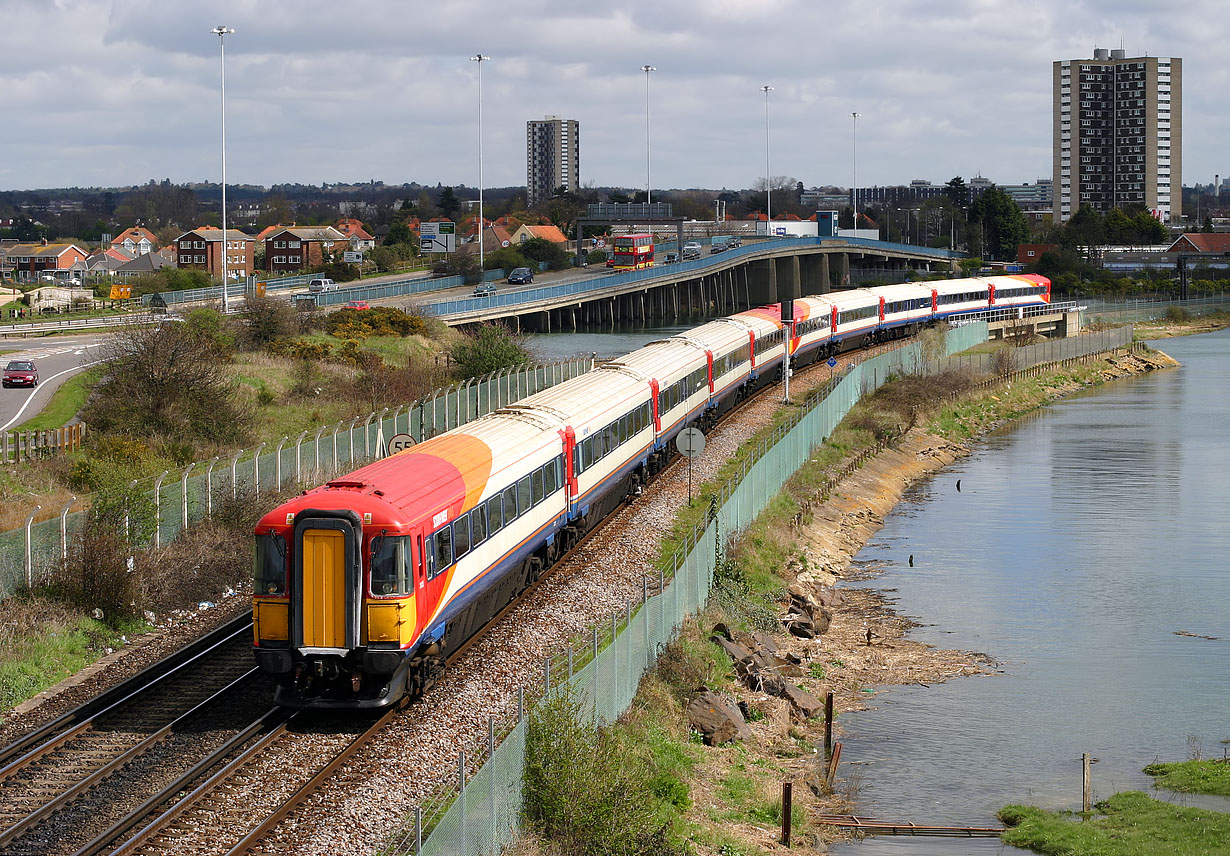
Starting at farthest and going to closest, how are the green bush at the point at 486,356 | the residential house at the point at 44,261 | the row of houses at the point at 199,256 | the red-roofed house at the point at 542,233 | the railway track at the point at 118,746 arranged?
the red-roofed house at the point at 542,233, the residential house at the point at 44,261, the row of houses at the point at 199,256, the green bush at the point at 486,356, the railway track at the point at 118,746

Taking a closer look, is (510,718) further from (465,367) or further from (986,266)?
(986,266)

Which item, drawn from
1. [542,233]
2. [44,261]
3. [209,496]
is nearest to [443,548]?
[209,496]

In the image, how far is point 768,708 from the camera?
81.1 feet

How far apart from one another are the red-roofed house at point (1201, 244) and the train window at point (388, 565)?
16948 centimetres

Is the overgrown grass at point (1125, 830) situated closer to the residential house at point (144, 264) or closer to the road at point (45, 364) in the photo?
the road at point (45, 364)

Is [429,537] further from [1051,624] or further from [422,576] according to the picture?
[1051,624]

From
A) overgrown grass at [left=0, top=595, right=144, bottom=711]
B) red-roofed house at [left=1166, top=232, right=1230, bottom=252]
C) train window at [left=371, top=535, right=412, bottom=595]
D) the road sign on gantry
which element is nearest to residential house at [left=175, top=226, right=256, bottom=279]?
the road sign on gantry

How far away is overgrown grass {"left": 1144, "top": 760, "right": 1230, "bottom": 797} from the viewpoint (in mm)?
22922

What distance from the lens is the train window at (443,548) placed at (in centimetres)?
1952

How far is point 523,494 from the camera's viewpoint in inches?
972

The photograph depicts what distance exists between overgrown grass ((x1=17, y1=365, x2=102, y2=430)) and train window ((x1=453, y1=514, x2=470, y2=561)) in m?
23.7

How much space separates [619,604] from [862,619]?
10.4m

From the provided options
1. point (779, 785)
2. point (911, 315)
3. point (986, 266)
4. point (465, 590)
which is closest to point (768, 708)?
point (779, 785)

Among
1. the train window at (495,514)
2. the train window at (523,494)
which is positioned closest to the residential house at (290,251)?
the train window at (523,494)
